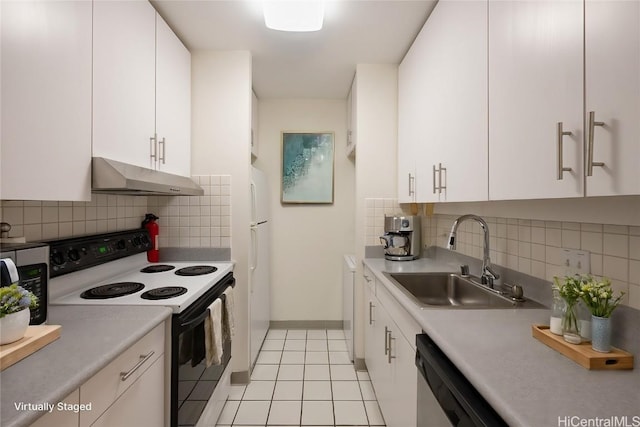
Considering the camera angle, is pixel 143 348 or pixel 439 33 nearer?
pixel 143 348

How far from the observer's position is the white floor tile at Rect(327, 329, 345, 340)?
3357 millimetres

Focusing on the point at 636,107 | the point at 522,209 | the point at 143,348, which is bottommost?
the point at 143,348

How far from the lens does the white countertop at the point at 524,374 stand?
2.27 feet

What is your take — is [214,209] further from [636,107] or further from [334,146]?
[636,107]

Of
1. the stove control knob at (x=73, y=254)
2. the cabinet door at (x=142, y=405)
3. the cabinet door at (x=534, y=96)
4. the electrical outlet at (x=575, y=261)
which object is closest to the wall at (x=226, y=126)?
the stove control knob at (x=73, y=254)

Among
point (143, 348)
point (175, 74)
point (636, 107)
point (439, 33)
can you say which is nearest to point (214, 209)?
point (175, 74)

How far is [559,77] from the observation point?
91cm

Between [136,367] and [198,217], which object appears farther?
[198,217]

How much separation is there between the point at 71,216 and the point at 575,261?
2248 millimetres

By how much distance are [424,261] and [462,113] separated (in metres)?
1.28

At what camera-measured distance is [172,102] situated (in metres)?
2.12

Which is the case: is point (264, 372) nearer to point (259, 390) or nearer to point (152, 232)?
point (259, 390)

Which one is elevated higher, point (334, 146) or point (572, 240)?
point (334, 146)

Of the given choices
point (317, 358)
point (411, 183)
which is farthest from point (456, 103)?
point (317, 358)
